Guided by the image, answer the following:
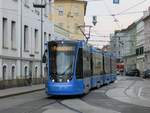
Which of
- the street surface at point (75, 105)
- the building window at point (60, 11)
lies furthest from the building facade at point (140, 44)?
the street surface at point (75, 105)

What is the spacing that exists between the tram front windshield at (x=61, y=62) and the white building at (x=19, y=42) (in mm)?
11303

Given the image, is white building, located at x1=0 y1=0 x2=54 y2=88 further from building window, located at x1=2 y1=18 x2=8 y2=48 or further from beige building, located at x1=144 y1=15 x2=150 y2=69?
beige building, located at x1=144 y1=15 x2=150 y2=69

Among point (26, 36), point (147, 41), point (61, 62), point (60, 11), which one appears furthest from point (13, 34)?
point (147, 41)

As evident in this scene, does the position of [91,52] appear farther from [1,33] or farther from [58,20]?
[58,20]

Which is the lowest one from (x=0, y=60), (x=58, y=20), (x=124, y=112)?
(x=124, y=112)

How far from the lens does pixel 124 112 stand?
834 inches

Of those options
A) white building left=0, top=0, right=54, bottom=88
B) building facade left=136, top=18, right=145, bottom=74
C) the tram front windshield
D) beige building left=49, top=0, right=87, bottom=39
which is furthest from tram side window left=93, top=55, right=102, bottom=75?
building facade left=136, top=18, right=145, bottom=74

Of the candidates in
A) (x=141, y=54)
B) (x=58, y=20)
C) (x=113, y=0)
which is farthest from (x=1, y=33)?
(x=141, y=54)

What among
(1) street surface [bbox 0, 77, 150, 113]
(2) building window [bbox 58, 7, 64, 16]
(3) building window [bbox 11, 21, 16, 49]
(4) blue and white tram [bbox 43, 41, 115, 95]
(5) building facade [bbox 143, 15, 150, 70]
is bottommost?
(1) street surface [bbox 0, 77, 150, 113]

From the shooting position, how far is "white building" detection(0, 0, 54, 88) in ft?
141

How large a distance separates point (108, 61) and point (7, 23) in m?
13.1

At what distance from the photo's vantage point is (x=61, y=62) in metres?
30.1

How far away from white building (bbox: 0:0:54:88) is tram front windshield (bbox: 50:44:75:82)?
11.3 m

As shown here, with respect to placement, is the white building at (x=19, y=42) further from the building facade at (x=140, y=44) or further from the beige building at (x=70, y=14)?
the building facade at (x=140, y=44)
